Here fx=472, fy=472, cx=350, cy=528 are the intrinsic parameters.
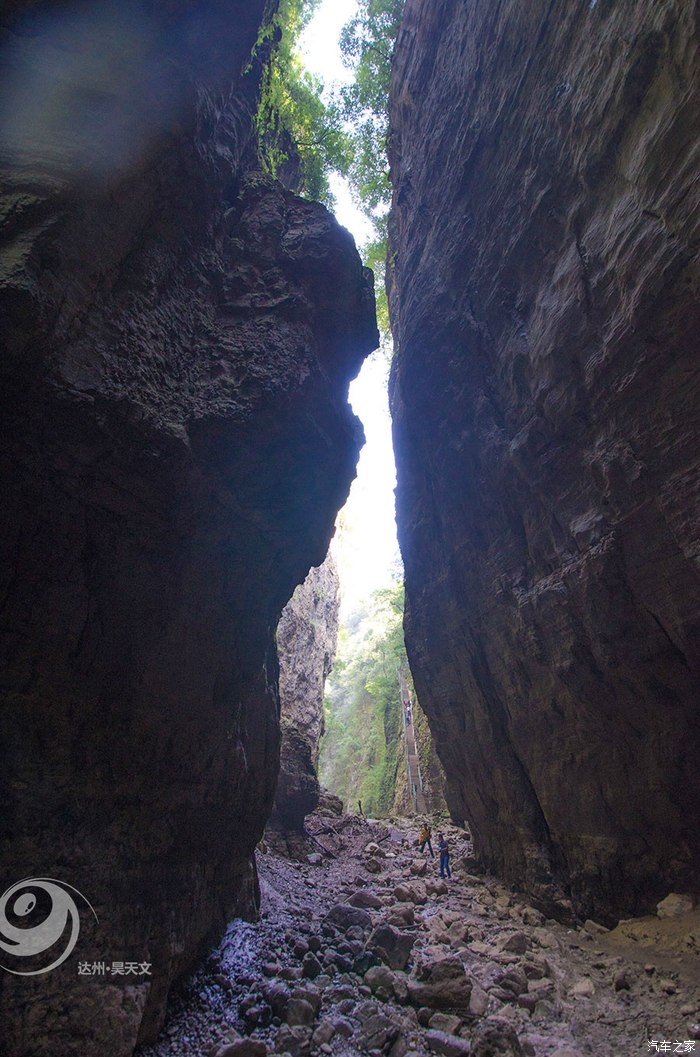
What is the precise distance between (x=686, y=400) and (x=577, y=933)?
7.67 m

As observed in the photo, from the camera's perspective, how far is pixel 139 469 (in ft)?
17.0

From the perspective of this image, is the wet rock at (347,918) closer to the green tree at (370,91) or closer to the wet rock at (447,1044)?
the wet rock at (447,1044)

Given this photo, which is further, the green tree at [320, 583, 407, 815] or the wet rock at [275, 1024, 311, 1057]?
the green tree at [320, 583, 407, 815]

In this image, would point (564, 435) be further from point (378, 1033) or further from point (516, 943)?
point (378, 1033)

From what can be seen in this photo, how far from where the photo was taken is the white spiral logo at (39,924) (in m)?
3.97

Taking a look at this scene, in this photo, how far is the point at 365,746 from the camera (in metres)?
33.5

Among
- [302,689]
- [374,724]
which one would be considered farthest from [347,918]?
[374,724]

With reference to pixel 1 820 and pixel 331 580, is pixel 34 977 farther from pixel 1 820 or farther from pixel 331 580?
pixel 331 580

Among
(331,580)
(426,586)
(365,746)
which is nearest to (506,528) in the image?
(426,586)

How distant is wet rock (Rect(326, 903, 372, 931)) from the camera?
7422 mm

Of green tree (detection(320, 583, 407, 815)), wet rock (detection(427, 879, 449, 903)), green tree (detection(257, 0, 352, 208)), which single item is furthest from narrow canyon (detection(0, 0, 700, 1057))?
green tree (detection(320, 583, 407, 815))

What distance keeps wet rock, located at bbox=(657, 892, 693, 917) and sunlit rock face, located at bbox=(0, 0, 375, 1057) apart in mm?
5677

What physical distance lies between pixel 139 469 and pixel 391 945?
22.9 feet

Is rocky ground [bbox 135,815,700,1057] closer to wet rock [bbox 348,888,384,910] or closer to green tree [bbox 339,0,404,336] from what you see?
wet rock [bbox 348,888,384,910]
